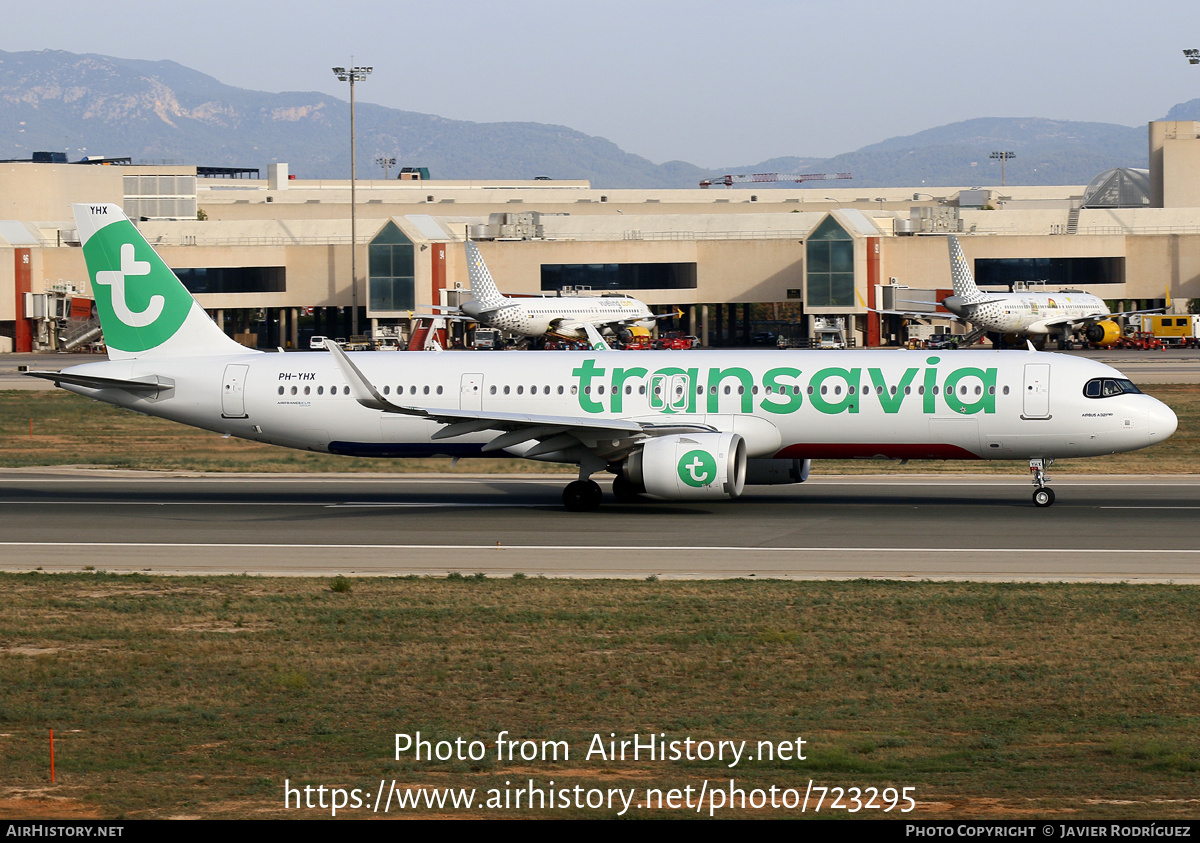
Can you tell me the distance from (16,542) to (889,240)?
10644cm

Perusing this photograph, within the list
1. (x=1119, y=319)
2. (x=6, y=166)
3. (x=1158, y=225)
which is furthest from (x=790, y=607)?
(x=6, y=166)

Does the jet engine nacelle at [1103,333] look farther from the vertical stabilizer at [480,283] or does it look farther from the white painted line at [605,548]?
the white painted line at [605,548]

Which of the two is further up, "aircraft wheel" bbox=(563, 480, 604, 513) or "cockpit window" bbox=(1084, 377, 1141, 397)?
"cockpit window" bbox=(1084, 377, 1141, 397)

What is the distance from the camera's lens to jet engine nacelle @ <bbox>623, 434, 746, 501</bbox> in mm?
32688

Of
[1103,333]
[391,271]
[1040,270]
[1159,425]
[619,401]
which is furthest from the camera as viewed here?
[1040,270]

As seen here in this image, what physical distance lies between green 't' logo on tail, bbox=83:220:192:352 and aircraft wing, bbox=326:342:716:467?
6358mm

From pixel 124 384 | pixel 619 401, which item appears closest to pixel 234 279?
pixel 124 384

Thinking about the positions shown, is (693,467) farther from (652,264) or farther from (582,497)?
(652,264)

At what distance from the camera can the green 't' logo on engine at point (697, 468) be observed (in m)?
32.7

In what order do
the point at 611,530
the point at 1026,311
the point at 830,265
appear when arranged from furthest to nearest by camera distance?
the point at 830,265 < the point at 1026,311 < the point at 611,530

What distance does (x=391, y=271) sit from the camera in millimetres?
127125

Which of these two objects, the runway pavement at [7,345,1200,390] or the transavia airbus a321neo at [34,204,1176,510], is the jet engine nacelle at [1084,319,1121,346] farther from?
the transavia airbus a321neo at [34,204,1176,510]

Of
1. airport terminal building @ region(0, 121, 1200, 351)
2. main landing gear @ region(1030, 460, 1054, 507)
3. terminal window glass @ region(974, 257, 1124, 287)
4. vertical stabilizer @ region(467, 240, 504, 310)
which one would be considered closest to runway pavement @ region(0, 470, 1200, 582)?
main landing gear @ region(1030, 460, 1054, 507)

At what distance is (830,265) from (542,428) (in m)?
93.5
